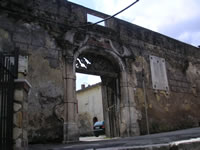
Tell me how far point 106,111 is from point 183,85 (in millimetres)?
4196

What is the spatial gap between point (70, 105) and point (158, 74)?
4.67 meters

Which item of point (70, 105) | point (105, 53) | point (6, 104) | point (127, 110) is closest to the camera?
point (6, 104)

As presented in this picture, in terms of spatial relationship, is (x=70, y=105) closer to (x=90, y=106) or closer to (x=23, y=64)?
(x=23, y=64)

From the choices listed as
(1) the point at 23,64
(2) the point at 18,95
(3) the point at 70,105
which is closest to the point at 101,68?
(3) the point at 70,105

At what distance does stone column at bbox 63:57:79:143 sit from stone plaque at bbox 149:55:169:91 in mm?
3937

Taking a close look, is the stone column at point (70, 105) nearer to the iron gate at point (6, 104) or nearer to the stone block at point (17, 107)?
the stone block at point (17, 107)

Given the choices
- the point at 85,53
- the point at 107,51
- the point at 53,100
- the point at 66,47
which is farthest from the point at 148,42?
the point at 53,100

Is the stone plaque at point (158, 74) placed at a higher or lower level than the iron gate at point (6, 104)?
higher

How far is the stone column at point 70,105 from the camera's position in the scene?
6750 mm

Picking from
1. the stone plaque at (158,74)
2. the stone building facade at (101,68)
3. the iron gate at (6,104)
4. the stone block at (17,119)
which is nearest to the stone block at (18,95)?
the iron gate at (6,104)

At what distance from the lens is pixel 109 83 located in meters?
9.35

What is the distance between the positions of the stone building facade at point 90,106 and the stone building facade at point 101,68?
1066cm

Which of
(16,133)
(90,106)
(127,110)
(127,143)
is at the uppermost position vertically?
(90,106)

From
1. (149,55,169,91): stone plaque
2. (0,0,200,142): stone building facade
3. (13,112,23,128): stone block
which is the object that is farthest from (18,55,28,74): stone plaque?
(149,55,169,91): stone plaque
